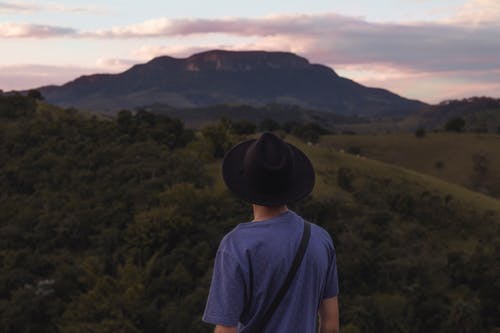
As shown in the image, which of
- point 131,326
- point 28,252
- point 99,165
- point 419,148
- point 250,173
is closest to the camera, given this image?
point 250,173

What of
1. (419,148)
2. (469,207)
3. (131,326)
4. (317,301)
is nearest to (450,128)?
(419,148)

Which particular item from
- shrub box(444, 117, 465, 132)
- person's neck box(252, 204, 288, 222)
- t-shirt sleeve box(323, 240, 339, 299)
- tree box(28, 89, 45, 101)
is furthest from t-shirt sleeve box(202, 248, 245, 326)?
shrub box(444, 117, 465, 132)

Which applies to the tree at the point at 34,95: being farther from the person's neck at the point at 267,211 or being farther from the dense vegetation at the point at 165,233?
the person's neck at the point at 267,211

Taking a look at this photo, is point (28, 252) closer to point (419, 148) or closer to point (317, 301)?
point (317, 301)

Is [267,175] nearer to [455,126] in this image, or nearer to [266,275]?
[266,275]

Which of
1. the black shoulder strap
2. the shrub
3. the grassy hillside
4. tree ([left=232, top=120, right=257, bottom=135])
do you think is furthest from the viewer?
the shrub

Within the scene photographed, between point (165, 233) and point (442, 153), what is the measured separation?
80.2m

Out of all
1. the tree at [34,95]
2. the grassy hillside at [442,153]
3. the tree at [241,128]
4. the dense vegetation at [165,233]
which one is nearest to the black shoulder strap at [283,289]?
the dense vegetation at [165,233]

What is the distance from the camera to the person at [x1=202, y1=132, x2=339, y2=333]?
11.4ft

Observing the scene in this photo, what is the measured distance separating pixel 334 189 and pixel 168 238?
70.5ft

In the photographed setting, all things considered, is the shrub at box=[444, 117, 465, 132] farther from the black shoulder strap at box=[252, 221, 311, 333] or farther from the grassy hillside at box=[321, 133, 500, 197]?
the black shoulder strap at box=[252, 221, 311, 333]

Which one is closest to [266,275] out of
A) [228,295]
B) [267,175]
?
[228,295]

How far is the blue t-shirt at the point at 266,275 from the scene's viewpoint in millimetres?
3475

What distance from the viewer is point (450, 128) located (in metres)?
125
